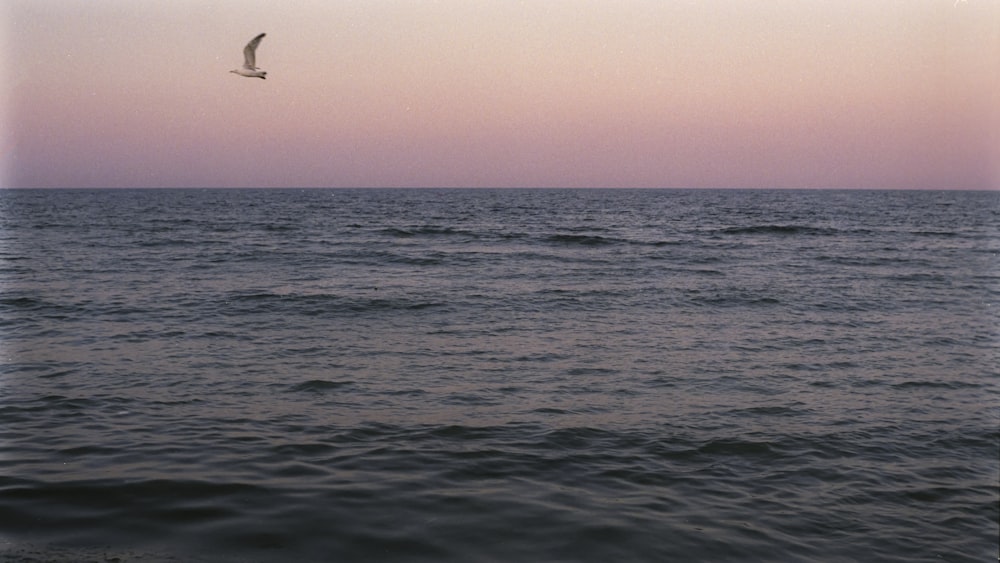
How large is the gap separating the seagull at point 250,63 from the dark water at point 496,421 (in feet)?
14.1

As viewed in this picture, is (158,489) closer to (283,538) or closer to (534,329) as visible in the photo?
(283,538)

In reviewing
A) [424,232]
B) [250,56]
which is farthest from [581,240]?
[250,56]

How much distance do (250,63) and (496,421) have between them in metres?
6.99

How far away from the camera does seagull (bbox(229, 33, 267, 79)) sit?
1276 centimetres

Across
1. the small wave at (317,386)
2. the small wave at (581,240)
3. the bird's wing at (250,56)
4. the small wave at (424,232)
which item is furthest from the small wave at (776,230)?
the small wave at (317,386)

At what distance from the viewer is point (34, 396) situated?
10.3 metres

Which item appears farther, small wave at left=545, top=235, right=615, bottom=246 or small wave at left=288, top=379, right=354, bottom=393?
small wave at left=545, top=235, right=615, bottom=246

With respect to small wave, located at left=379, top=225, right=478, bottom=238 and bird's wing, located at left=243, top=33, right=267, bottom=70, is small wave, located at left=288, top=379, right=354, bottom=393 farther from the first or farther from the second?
small wave, located at left=379, top=225, right=478, bottom=238

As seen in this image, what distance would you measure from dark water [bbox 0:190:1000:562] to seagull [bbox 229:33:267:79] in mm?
4291

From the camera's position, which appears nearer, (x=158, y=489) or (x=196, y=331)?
(x=158, y=489)

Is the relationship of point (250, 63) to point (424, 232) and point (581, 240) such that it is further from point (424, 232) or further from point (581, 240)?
point (424, 232)

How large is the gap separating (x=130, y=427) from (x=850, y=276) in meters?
22.0

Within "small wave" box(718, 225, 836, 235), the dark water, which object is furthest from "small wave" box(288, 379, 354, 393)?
"small wave" box(718, 225, 836, 235)

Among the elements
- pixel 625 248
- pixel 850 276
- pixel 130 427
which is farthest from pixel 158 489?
pixel 625 248
